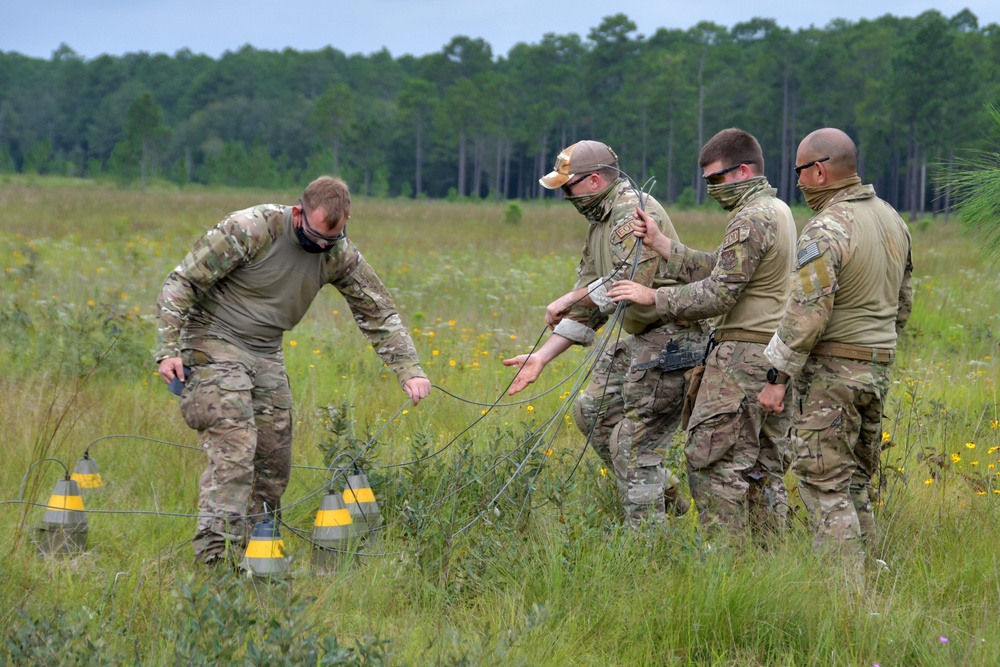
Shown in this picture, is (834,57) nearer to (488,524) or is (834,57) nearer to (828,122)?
(828,122)

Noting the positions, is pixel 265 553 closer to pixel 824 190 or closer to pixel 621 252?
pixel 621 252

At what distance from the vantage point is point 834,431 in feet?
14.3

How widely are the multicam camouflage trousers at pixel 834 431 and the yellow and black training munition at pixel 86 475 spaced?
3.50 m

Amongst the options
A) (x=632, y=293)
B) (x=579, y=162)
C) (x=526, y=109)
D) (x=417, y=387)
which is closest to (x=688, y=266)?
(x=632, y=293)

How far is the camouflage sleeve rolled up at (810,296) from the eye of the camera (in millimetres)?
4199

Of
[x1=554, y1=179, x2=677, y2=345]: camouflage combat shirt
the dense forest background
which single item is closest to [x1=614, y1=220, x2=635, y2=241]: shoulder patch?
[x1=554, y1=179, x2=677, y2=345]: camouflage combat shirt

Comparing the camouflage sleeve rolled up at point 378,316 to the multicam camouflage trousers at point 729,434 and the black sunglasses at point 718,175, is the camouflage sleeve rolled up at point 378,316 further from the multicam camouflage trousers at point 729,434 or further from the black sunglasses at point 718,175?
the black sunglasses at point 718,175

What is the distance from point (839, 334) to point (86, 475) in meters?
3.78

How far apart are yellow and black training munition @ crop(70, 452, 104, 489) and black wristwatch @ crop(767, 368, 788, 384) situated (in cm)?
342

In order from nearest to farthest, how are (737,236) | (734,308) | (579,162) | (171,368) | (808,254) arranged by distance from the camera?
(808,254), (737,236), (171,368), (734,308), (579,162)

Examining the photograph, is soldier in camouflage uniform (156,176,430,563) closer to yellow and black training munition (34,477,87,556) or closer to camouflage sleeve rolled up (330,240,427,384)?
camouflage sleeve rolled up (330,240,427,384)

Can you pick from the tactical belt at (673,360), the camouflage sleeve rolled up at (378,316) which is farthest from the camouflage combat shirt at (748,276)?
the camouflage sleeve rolled up at (378,316)

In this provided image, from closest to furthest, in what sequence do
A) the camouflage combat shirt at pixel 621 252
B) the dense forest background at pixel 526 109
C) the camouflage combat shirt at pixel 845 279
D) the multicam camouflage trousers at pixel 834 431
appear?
the camouflage combat shirt at pixel 845 279
the multicam camouflage trousers at pixel 834 431
the camouflage combat shirt at pixel 621 252
the dense forest background at pixel 526 109

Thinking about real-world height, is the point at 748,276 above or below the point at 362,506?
above
